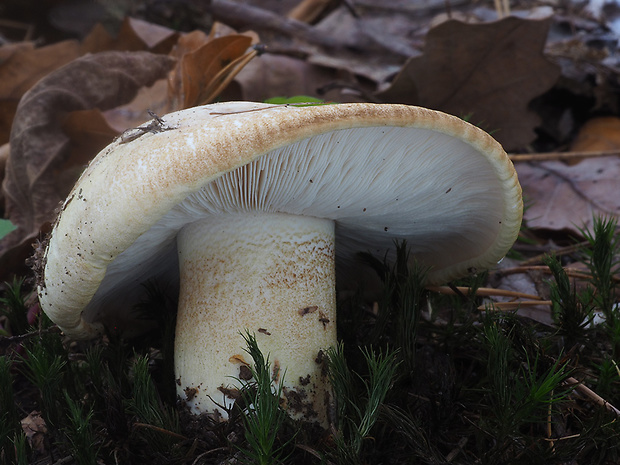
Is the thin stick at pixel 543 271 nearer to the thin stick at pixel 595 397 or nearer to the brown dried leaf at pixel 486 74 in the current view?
the thin stick at pixel 595 397

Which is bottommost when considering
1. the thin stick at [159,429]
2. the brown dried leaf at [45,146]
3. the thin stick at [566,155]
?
the thin stick at [566,155]

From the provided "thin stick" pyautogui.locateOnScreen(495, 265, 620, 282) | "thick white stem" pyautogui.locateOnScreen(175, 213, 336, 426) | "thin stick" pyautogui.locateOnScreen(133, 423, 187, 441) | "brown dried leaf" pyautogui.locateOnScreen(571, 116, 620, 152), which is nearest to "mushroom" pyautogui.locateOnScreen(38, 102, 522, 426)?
"thick white stem" pyautogui.locateOnScreen(175, 213, 336, 426)

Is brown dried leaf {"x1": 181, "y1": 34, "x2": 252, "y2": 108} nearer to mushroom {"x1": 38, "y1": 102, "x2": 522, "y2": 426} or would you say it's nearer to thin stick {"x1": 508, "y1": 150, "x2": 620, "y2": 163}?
mushroom {"x1": 38, "y1": 102, "x2": 522, "y2": 426}

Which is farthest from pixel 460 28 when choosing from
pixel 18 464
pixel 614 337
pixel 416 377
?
pixel 18 464

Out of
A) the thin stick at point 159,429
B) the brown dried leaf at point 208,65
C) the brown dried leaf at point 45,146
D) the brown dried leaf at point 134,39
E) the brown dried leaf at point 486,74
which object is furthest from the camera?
the brown dried leaf at point 134,39

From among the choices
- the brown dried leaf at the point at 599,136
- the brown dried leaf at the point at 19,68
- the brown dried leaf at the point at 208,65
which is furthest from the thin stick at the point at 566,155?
the brown dried leaf at the point at 19,68

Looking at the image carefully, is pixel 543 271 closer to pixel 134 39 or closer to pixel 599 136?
pixel 599 136
